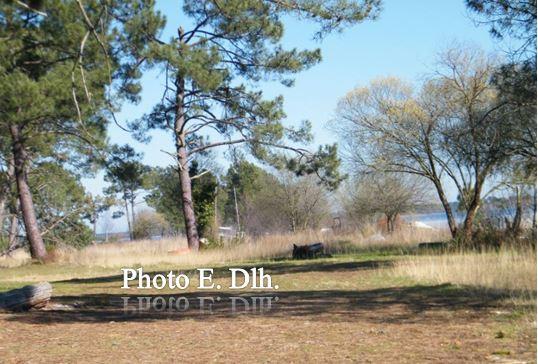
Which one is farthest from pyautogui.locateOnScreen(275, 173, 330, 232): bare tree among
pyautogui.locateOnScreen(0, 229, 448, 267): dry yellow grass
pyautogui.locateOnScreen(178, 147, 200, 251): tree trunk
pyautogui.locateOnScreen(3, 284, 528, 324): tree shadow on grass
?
pyautogui.locateOnScreen(3, 284, 528, 324): tree shadow on grass

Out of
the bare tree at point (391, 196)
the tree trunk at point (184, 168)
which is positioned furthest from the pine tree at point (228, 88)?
the bare tree at point (391, 196)

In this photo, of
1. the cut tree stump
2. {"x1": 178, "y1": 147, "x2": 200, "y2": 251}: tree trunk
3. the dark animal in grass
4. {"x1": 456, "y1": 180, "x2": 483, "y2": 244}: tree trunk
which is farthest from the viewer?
{"x1": 178, "y1": 147, "x2": 200, "y2": 251}: tree trunk

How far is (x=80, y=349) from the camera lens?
21.2 ft

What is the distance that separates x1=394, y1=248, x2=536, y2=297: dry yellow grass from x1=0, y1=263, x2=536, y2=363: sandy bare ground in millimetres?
391

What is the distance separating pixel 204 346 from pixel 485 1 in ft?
29.4

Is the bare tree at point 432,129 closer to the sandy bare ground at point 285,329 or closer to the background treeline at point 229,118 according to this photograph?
the background treeline at point 229,118

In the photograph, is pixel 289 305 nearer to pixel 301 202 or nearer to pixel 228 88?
pixel 228 88

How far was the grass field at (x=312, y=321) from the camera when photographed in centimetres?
586

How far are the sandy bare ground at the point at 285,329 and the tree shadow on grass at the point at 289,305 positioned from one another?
1 centimetres

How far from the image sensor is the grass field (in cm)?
586

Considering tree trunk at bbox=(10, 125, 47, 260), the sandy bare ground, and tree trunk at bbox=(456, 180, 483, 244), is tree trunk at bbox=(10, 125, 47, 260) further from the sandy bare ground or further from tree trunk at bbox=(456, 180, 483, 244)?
tree trunk at bbox=(456, 180, 483, 244)

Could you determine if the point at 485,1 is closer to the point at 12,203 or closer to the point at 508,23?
the point at 508,23

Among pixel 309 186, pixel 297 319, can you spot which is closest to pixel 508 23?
pixel 297 319

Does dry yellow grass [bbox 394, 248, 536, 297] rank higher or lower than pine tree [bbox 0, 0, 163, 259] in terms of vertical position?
lower
